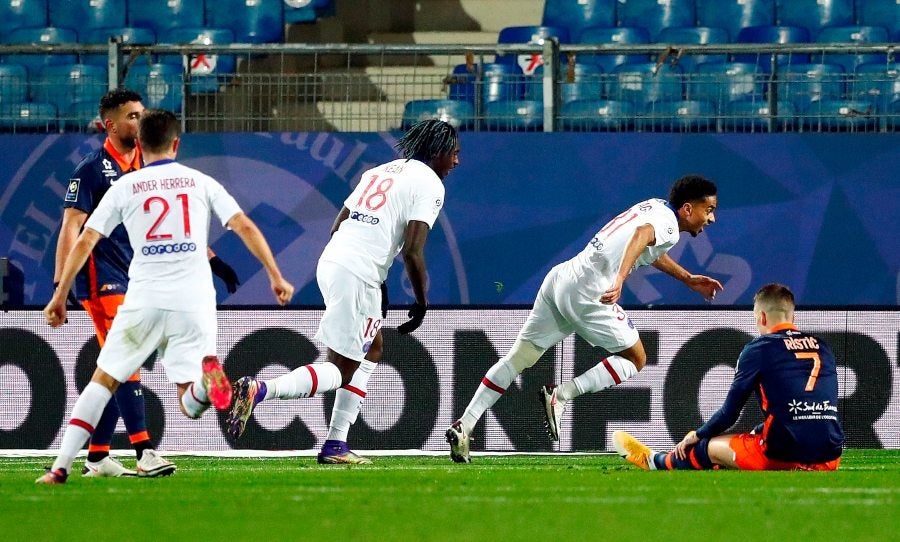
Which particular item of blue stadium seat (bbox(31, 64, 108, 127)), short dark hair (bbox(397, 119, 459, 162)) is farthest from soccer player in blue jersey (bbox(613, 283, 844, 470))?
blue stadium seat (bbox(31, 64, 108, 127))

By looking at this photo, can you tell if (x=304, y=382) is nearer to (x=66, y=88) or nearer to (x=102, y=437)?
(x=102, y=437)

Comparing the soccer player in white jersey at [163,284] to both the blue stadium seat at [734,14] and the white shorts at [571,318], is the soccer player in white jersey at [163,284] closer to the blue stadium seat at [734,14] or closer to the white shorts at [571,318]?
the white shorts at [571,318]

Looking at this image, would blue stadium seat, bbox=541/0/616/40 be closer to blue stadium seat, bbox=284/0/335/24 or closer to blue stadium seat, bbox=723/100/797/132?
blue stadium seat, bbox=284/0/335/24

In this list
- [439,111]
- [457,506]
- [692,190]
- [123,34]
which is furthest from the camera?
[123,34]

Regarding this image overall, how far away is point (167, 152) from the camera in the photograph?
6805mm

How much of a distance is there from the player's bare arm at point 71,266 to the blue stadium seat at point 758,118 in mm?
6889

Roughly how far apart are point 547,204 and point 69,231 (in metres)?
5.45

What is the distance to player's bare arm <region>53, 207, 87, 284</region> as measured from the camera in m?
7.50

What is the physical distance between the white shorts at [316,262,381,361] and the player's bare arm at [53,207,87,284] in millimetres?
1395

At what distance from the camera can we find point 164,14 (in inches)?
598

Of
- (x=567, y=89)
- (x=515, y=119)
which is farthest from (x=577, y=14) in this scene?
(x=515, y=119)

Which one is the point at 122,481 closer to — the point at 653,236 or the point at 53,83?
the point at 653,236

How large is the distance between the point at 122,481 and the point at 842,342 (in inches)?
223

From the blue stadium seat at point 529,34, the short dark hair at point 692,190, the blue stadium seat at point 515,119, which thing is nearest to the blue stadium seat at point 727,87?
the blue stadium seat at point 515,119
